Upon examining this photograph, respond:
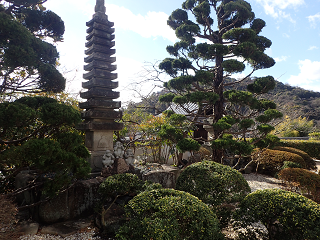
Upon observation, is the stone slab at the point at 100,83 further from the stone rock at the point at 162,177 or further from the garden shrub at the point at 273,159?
the garden shrub at the point at 273,159

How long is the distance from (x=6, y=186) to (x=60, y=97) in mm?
3381

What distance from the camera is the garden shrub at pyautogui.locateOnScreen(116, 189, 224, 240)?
225 cm

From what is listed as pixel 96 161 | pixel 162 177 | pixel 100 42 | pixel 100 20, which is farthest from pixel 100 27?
pixel 162 177

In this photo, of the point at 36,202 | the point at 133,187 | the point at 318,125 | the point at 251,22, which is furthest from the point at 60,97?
the point at 318,125

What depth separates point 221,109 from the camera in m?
7.24

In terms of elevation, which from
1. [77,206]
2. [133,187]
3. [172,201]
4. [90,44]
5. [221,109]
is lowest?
[77,206]

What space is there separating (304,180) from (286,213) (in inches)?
141

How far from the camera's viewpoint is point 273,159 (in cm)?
812

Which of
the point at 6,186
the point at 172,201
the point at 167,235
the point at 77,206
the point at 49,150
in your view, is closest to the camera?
the point at 167,235

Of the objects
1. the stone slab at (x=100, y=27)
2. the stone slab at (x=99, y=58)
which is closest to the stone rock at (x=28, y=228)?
the stone slab at (x=99, y=58)

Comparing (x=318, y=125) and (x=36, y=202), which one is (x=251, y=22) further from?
(x=318, y=125)

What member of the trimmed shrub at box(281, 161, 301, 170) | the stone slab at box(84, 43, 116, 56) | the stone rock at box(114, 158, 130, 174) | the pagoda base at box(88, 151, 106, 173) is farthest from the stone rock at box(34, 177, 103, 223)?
the trimmed shrub at box(281, 161, 301, 170)

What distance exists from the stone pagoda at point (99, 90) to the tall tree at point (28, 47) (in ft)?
→ 3.09

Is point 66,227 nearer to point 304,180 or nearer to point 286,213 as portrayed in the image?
point 286,213
